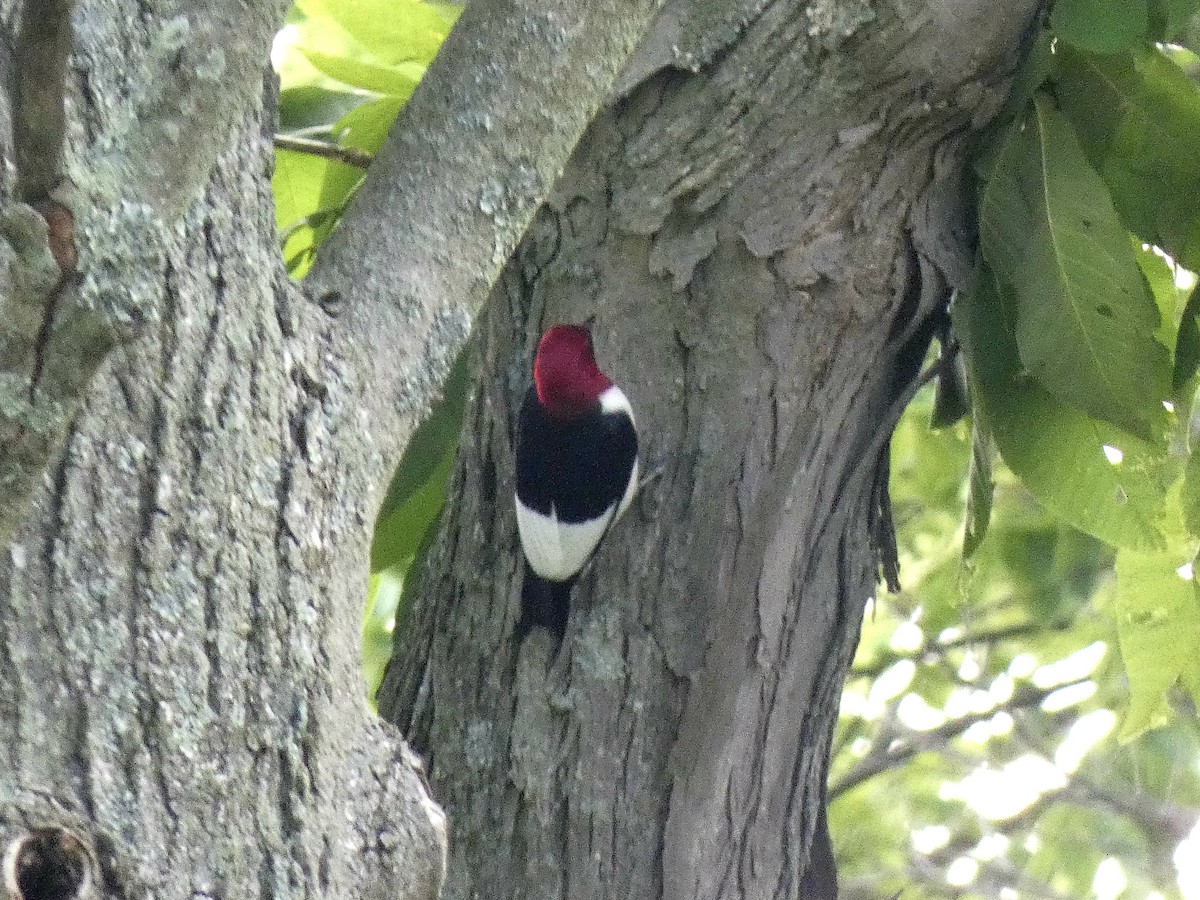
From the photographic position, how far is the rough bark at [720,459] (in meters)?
2.04

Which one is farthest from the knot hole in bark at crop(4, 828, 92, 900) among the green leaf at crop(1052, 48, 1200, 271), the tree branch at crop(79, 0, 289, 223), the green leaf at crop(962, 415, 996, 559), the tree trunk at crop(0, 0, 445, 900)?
the green leaf at crop(1052, 48, 1200, 271)

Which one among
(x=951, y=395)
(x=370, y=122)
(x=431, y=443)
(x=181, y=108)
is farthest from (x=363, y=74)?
(x=181, y=108)

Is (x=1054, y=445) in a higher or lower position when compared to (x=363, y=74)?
lower

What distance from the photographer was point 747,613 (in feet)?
6.88

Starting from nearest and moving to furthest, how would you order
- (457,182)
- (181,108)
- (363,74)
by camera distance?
(181,108)
(457,182)
(363,74)

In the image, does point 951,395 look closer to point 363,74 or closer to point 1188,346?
point 1188,346

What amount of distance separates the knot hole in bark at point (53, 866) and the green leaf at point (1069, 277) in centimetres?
151

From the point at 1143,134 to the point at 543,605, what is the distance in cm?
120

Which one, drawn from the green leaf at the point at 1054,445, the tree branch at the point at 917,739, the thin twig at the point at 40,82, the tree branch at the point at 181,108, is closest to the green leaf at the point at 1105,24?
the green leaf at the point at 1054,445

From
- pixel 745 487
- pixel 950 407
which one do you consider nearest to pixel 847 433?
pixel 745 487

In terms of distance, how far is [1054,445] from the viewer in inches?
87.7

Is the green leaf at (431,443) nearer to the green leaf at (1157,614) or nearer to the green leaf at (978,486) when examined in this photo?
the green leaf at (978,486)

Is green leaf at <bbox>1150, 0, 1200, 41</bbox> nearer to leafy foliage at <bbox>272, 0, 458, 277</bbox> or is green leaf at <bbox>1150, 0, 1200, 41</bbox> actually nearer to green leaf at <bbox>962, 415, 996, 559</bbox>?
green leaf at <bbox>962, 415, 996, 559</bbox>

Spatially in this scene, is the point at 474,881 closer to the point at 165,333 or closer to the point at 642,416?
the point at 642,416
